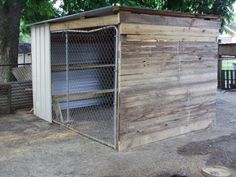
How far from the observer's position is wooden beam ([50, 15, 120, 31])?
17.7 ft

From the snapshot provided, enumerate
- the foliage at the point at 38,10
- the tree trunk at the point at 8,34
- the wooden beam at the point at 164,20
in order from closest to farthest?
1. the wooden beam at the point at 164,20
2. the tree trunk at the point at 8,34
3. the foliage at the point at 38,10

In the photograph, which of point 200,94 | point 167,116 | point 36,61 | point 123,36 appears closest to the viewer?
point 123,36

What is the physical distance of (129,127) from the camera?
5715mm

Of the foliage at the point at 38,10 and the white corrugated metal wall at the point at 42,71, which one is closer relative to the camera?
the white corrugated metal wall at the point at 42,71

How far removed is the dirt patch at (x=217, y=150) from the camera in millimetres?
5191

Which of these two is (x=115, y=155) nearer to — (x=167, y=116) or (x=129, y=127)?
(x=129, y=127)

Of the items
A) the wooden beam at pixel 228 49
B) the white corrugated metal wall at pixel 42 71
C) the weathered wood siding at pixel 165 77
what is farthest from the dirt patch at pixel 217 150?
the wooden beam at pixel 228 49

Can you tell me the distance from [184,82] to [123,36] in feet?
6.05

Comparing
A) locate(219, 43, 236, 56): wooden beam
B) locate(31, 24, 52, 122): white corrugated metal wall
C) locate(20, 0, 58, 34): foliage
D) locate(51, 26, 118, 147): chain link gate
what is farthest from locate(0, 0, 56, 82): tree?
locate(219, 43, 236, 56): wooden beam

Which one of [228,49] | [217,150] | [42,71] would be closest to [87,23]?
[42,71]

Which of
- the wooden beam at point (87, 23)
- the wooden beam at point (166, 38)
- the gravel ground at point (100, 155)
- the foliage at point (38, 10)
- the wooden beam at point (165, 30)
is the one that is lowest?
the gravel ground at point (100, 155)

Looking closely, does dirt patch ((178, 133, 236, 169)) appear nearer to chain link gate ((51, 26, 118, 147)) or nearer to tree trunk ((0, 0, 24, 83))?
chain link gate ((51, 26, 118, 147))

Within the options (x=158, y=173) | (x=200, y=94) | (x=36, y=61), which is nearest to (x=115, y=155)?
(x=158, y=173)

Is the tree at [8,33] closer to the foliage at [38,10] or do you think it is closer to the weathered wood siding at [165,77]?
the foliage at [38,10]
